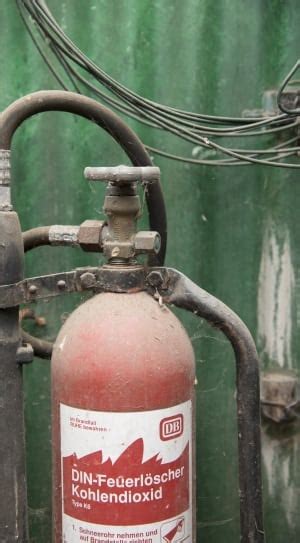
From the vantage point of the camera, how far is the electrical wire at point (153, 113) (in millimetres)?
1438

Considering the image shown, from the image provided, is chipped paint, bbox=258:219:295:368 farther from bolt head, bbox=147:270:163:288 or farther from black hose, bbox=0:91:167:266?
bolt head, bbox=147:270:163:288

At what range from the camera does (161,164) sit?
1.61 meters

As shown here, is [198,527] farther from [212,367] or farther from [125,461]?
[125,461]

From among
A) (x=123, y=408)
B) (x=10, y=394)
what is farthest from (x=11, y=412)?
(x=123, y=408)

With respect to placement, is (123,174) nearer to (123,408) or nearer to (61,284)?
(61,284)

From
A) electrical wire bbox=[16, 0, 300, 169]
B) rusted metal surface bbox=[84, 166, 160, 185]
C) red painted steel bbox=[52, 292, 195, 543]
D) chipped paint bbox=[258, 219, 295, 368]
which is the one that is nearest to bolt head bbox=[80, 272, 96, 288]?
red painted steel bbox=[52, 292, 195, 543]

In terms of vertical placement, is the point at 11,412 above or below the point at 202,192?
below

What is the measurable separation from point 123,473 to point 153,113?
0.67 metres

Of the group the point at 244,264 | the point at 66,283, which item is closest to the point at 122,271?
the point at 66,283

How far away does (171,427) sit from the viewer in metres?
1.19

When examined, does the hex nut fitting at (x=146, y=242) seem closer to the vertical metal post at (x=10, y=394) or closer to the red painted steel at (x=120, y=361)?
the red painted steel at (x=120, y=361)

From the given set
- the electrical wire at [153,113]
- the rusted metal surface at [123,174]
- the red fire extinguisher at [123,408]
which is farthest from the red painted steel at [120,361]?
the electrical wire at [153,113]

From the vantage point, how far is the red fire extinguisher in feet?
3.82

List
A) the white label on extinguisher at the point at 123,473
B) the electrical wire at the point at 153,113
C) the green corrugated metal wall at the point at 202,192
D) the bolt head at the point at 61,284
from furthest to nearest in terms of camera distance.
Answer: the green corrugated metal wall at the point at 202,192 → the electrical wire at the point at 153,113 → the bolt head at the point at 61,284 → the white label on extinguisher at the point at 123,473
